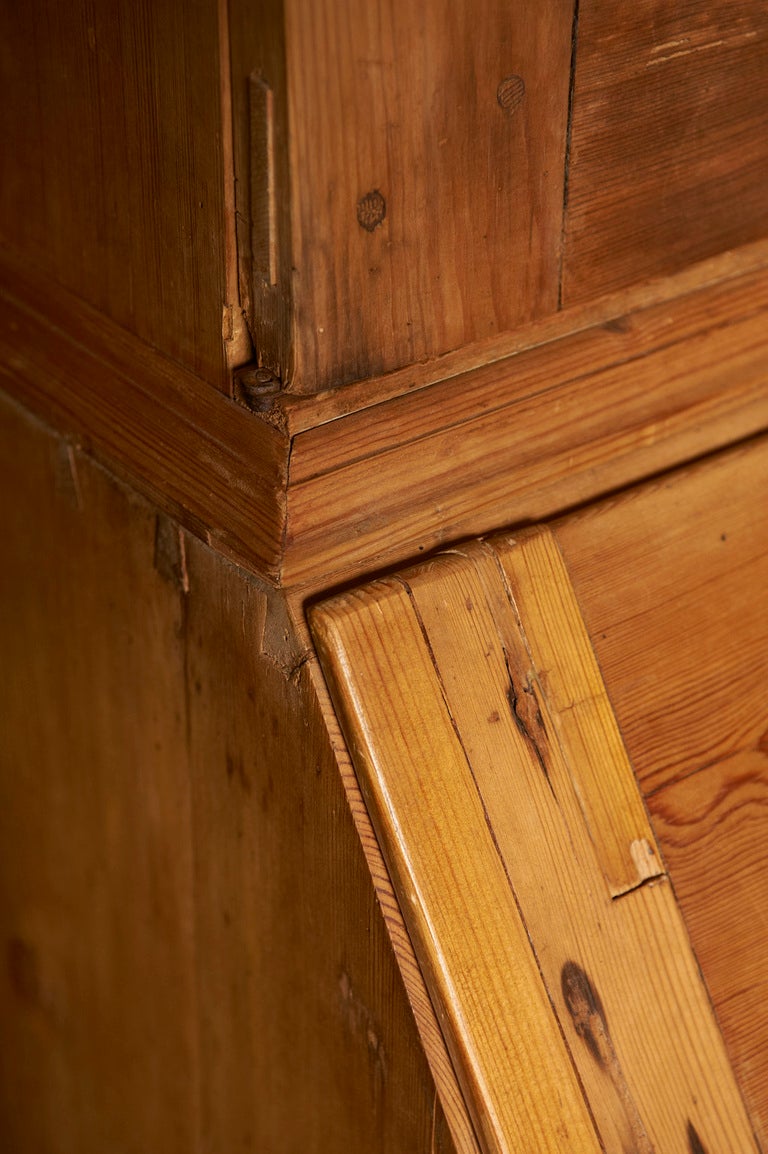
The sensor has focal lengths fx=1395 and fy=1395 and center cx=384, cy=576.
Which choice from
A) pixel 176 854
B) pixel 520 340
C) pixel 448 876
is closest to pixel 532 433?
pixel 520 340

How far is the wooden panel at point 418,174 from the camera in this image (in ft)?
2.32

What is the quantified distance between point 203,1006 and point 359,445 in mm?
522

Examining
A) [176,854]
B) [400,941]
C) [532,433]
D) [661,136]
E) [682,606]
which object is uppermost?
[661,136]

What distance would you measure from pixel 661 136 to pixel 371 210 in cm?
23

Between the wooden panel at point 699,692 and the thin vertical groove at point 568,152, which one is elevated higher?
the thin vertical groove at point 568,152

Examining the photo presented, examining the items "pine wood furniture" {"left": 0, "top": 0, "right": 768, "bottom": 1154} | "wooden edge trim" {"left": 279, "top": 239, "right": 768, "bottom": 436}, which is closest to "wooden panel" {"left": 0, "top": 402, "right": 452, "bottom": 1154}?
"pine wood furniture" {"left": 0, "top": 0, "right": 768, "bottom": 1154}

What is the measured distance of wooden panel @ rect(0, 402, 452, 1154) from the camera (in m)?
0.88

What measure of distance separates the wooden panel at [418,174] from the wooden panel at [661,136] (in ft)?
0.08

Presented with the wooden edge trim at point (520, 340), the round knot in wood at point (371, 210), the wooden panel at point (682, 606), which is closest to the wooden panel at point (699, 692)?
the wooden panel at point (682, 606)

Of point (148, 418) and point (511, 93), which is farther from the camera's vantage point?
point (148, 418)

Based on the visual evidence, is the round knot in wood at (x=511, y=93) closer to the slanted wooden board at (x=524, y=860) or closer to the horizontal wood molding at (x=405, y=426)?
the horizontal wood molding at (x=405, y=426)

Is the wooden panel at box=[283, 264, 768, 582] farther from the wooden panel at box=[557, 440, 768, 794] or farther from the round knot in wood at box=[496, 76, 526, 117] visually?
the round knot in wood at box=[496, 76, 526, 117]

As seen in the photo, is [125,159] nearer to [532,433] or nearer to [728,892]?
[532,433]

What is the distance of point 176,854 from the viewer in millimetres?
1058
